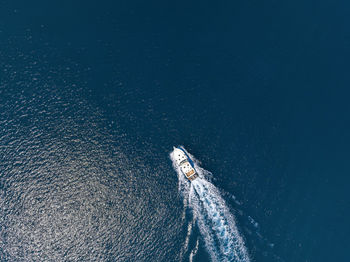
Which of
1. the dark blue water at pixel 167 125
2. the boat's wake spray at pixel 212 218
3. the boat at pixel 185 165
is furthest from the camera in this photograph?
the boat at pixel 185 165

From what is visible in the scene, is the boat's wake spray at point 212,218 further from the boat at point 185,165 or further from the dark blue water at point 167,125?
the boat at point 185,165

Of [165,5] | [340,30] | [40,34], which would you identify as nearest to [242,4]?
[165,5]

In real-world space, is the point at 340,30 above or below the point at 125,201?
above

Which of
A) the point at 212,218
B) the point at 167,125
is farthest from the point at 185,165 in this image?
the point at 212,218

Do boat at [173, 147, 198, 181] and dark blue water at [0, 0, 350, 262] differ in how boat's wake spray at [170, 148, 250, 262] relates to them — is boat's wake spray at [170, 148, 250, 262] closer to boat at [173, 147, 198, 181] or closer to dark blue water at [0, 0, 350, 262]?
dark blue water at [0, 0, 350, 262]

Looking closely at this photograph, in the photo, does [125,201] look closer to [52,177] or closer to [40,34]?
[52,177]

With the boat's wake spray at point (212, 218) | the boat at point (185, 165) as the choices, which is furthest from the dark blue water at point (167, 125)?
the boat at point (185, 165)
